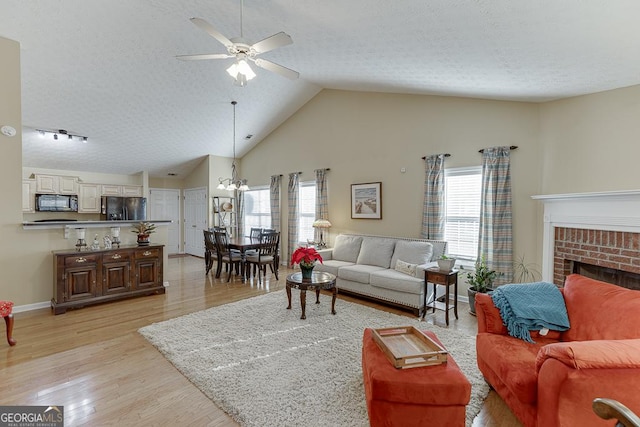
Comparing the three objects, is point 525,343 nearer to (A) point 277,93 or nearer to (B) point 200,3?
(B) point 200,3

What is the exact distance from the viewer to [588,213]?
9.75ft

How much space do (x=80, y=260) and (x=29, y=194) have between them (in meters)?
4.38

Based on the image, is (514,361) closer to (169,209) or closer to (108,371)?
(108,371)

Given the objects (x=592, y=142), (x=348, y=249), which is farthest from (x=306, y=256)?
(x=592, y=142)

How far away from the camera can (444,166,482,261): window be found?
448 cm

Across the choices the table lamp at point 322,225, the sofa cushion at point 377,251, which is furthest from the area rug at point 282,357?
the table lamp at point 322,225

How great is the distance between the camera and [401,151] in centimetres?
522

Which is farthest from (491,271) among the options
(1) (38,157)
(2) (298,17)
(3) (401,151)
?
(1) (38,157)

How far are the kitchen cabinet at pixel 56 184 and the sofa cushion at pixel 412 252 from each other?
783 centimetres

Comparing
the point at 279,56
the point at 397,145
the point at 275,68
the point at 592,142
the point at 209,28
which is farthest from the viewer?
the point at 397,145

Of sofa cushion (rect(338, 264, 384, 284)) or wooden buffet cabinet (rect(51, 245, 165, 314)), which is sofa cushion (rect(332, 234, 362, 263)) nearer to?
sofa cushion (rect(338, 264, 384, 284))

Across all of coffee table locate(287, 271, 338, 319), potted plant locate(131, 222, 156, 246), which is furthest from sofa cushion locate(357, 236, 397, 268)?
potted plant locate(131, 222, 156, 246)

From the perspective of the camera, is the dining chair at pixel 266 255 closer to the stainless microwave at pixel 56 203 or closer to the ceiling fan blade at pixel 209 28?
the ceiling fan blade at pixel 209 28

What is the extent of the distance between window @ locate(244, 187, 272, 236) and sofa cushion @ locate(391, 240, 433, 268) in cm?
413
